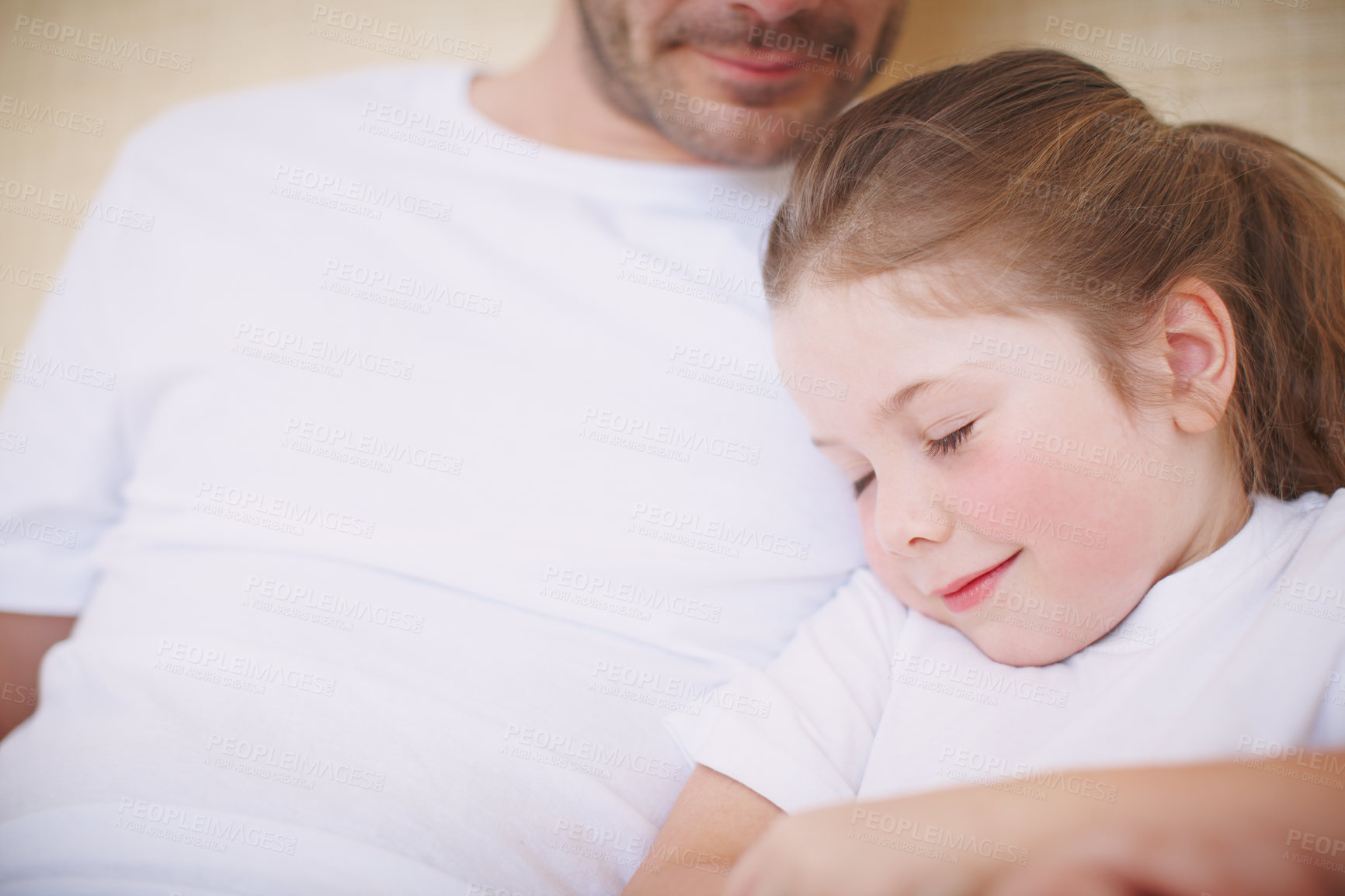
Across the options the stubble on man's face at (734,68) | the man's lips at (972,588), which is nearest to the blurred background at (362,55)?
the stubble on man's face at (734,68)

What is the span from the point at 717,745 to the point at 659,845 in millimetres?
99

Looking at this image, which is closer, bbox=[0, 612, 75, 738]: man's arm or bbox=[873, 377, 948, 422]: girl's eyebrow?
bbox=[873, 377, 948, 422]: girl's eyebrow

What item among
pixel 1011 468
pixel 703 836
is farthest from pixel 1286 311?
pixel 703 836

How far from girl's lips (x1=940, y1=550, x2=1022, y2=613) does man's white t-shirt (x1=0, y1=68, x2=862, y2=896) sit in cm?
15

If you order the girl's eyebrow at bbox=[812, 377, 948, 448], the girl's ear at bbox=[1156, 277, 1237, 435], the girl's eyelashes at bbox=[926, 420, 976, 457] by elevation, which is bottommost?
the girl's eyelashes at bbox=[926, 420, 976, 457]

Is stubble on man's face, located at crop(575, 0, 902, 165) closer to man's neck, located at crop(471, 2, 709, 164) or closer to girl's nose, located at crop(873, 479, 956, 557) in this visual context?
man's neck, located at crop(471, 2, 709, 164)

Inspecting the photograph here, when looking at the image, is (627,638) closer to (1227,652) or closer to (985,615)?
(985,615)

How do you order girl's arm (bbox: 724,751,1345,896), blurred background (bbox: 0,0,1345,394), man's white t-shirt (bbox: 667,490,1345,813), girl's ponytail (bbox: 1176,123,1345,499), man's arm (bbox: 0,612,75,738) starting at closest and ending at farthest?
girl's arm (bbox: 724,751,1345,896) < man's white t-shirt (bbox: 667,490,1345,813) < girl's ponytail (bbox: 1176,123,1345,499) < man's arm (bbox: 0,612,75,738) < blurred background (bbox: 0,0,1345,394)

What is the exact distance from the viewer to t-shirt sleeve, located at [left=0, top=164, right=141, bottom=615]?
0.97 meters

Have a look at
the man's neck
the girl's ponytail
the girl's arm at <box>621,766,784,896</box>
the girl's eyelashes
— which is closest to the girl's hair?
the girl's ponytail

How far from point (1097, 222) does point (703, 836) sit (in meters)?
0.67

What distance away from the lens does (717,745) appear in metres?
0.77

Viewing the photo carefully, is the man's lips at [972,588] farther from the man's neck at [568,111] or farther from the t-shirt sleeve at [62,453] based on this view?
the t-shirt sleeve at [62,453]

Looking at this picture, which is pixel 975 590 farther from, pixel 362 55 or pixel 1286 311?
pixel 362 55
